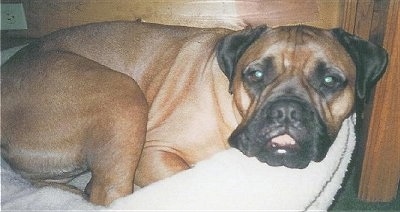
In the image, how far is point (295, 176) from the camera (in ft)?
6.13

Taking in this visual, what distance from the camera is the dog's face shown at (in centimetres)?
195

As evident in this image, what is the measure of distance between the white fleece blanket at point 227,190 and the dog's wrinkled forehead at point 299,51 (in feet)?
1.14

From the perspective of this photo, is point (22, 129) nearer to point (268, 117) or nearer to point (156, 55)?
point (156, 55)

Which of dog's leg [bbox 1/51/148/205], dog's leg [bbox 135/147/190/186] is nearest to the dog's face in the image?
dog's leg [bbox 135/147/190/186]

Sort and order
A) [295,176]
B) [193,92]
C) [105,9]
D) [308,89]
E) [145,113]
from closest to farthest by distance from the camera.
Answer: [295,176] → [308,89] → [145,113] → [193,92] → [105,9]

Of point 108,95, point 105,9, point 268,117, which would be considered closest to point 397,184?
point 268,117

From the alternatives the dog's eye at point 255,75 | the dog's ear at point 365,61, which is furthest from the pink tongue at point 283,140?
the dog's ear at point 365,61

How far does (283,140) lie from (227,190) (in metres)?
0.33

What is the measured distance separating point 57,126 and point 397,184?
174 cm

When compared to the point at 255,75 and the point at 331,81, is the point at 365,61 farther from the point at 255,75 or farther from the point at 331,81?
the point at 255,75

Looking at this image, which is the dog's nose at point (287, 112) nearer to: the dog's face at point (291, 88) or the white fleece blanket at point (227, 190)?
the dog's face at point (291, 88)

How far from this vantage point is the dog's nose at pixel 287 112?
192 cm

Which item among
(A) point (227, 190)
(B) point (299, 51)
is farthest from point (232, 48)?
(A) point (227, 190)

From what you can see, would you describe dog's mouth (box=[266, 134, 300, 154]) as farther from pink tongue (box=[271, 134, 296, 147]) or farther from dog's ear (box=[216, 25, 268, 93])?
dog's ear (box=[216, 25, 268, 93])
